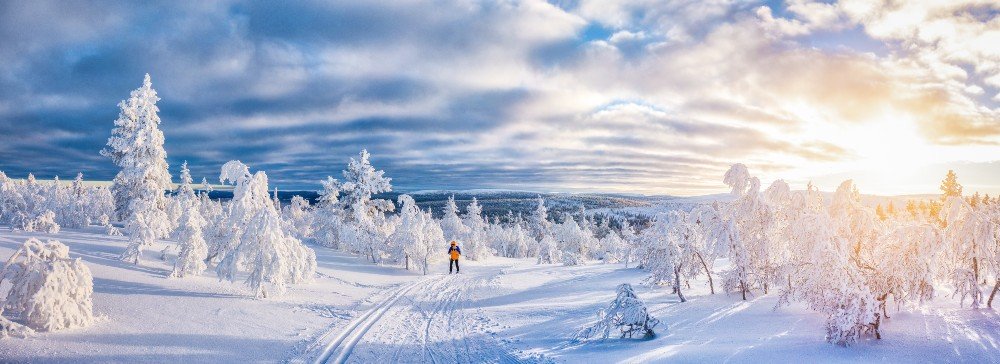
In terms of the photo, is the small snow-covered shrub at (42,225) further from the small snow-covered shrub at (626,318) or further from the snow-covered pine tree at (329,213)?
the small snow-covered shrub at (626,318)

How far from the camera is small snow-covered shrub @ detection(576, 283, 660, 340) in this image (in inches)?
438

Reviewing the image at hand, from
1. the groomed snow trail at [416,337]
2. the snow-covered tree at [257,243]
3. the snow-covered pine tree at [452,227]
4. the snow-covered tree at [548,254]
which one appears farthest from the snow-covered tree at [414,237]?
the snow-covered pine tree at [452,227]

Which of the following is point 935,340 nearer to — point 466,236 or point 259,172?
point 259,172

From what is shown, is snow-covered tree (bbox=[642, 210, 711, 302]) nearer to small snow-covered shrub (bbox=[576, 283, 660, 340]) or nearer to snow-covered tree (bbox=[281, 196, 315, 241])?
small snow-covered shrub (bbox=[576, 283, 660, 340])

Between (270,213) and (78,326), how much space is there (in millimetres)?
5743

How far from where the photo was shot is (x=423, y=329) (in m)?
12.7

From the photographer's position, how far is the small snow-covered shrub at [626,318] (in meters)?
11.1

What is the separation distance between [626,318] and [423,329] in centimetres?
600

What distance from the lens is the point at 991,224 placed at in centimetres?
1285

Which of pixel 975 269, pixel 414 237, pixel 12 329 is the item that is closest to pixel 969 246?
pixel 975 269

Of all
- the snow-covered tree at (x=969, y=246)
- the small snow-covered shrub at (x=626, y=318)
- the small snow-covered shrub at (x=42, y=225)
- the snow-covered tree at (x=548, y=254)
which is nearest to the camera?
the small snow-covered shrub at (x=626, y=318)

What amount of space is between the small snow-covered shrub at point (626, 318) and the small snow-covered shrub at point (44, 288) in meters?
12.1

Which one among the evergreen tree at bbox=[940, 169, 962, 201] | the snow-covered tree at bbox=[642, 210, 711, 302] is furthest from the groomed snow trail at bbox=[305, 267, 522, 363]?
the evergreen tree at bbox=[940, 169, 962, 201]

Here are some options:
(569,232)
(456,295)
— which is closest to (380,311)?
(456,295)
